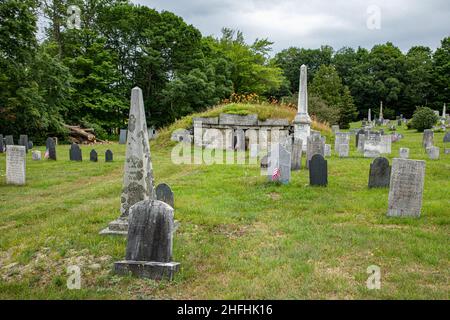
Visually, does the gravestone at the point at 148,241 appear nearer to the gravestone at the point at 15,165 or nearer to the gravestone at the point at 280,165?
the gravestone at the point at 280,165

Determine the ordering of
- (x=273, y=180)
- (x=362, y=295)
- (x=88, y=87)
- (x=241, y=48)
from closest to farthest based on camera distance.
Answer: (x=362, y=295)
(x=273, y=180)
(x=88, y=87)
(x=241, y=48)

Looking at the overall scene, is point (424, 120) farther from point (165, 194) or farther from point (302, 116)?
point (165, 194)

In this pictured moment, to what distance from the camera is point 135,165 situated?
643cm

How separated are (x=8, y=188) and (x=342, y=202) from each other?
31.8 ft

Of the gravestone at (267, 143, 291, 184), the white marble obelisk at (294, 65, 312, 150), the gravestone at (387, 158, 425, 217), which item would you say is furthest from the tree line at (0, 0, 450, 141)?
the gravestone at (387, 158, 425, 217)

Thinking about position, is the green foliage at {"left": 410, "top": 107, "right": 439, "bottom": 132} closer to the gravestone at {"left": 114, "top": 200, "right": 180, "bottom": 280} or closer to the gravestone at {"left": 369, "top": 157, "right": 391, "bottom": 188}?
the gravestone at {"left": 369, "top": 157, "right": 391, "bottom": 188}

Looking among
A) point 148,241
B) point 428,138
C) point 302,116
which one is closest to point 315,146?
point 302,116

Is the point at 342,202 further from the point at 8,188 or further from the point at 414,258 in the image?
the point at 8,188

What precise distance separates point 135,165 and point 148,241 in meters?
1.69

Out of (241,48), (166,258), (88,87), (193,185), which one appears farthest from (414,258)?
(241,48)

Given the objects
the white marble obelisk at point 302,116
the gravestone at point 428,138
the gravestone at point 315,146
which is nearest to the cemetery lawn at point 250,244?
the gravestone at point 315,146

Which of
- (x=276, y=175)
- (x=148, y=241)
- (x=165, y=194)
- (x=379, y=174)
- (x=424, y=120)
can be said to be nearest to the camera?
(x=148, y=241)

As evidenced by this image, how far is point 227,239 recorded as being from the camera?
629cm

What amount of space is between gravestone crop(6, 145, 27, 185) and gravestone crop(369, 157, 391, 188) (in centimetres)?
1032
